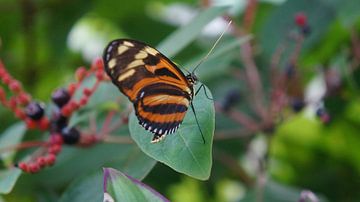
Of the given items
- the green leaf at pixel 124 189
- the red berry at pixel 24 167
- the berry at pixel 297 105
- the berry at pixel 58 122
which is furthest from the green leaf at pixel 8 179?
the berry at pixel 297 105

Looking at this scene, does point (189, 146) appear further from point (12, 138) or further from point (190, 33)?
point (12, 138)

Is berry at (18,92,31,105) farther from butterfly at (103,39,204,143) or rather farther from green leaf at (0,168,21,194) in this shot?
butterfly at (103,39,204,143)

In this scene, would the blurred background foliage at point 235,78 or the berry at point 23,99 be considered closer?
the berry at point 23,99

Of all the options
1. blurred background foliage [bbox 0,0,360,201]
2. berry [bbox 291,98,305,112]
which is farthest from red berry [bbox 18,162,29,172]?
berry [bbox 291,98,305,112]

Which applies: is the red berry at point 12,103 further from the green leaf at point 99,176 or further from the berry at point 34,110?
the green leaf at point 99,176

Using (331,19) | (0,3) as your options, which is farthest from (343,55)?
(0,3)

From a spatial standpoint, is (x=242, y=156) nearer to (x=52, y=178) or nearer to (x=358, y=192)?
(x=358, y=192)
